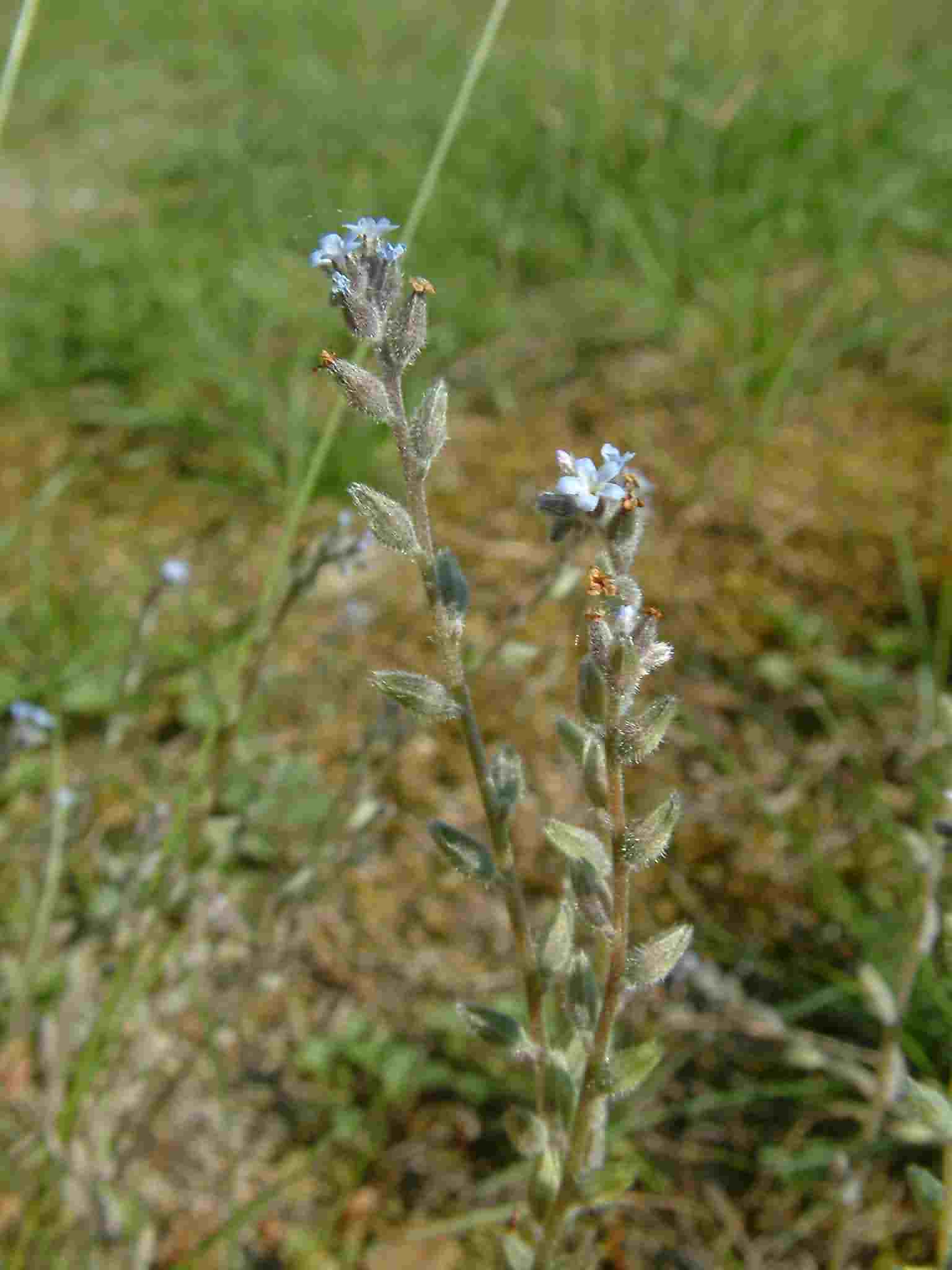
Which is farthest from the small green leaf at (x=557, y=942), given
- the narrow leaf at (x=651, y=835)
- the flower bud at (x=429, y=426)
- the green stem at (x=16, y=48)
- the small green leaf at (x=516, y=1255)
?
the green stem at (x=16, y=48)

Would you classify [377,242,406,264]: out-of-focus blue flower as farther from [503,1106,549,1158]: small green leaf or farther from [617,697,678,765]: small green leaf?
[503,1106,549,1158]: small green leaf

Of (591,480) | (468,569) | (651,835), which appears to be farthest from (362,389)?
(468,569)

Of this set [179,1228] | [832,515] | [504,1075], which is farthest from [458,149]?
[179,1228]

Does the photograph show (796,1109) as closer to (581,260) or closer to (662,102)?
(581,260)

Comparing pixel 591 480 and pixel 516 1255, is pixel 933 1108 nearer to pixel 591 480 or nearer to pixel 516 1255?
pixel 516 1255

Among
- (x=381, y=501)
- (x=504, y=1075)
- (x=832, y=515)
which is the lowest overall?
(x=504, y=1075)

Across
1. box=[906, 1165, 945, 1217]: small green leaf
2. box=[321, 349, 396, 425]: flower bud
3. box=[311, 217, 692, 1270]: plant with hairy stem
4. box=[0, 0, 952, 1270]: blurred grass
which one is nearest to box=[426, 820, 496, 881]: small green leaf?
box=[311, 217, 692, 1270]: plant with hairy stem

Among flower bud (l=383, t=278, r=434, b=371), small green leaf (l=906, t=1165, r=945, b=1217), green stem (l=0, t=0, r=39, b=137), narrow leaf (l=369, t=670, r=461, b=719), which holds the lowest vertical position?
small green leaf (l=906, t=1165, r=945, b=1217)

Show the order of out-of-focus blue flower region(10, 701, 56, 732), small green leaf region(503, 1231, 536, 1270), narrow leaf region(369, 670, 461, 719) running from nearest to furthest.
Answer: narrow leaf region(369, 670, 461, 719)
small green leaf region(503, 1231, 536, 1270)
out-of-focus blue flower region(10, 701, 56, 732)

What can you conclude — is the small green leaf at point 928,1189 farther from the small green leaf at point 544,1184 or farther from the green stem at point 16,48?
the green stem at point 16,48
